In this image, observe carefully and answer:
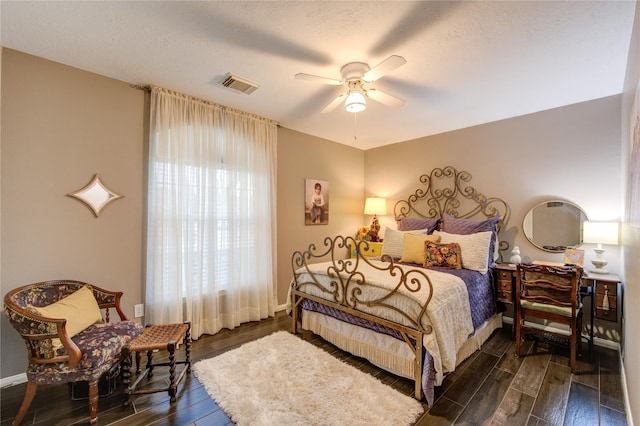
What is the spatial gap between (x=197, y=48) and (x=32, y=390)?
272 centimetres

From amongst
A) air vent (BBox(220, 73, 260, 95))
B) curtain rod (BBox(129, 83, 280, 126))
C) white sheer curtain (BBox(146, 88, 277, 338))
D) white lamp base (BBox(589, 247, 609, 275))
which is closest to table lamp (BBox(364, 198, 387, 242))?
white sheer curtain (BBox(146, 88, 277, 338))

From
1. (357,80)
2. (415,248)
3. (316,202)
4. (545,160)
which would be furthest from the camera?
(316,202)

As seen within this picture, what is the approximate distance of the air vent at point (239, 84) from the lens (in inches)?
99.9

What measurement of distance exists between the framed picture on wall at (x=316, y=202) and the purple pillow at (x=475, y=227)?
187 cm

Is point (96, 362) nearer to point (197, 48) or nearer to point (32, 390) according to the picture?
point (32, 390)

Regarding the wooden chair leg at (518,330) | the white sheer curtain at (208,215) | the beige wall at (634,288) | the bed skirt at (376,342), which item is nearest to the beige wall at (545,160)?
the wooden chair leg at (518,330)

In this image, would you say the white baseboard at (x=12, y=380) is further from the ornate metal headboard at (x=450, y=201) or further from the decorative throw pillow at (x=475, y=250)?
the ornate metal headboard at (x=450, y=201)

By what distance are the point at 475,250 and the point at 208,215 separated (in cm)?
312

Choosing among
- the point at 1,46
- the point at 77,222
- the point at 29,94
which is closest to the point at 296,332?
the point at 77,222

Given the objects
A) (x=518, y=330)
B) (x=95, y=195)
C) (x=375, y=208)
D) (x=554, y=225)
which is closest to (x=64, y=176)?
(x=95, y=195)

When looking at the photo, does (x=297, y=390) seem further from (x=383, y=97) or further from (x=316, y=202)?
(x=316, y=202)

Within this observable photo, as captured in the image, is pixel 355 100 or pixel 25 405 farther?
pixel 355 100

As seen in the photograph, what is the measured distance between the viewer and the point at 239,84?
8.66ft

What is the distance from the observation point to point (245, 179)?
3443mm
